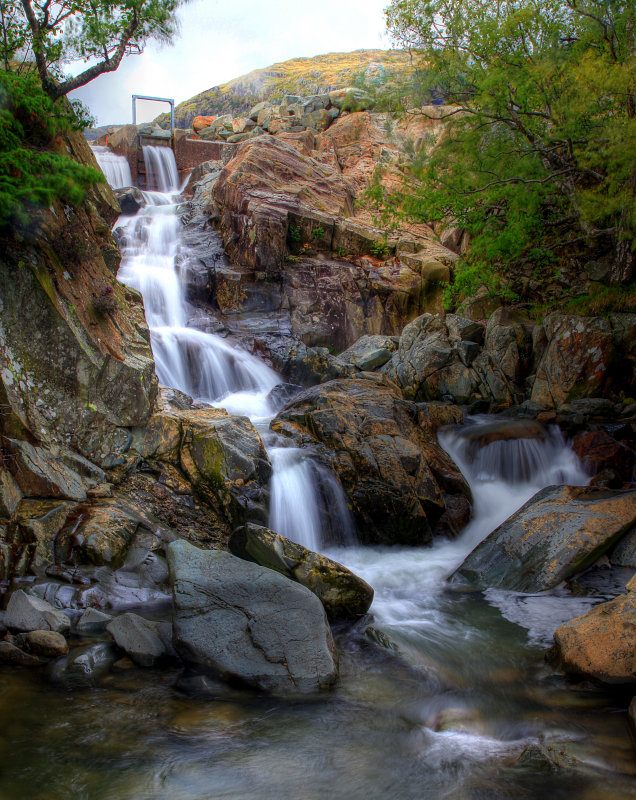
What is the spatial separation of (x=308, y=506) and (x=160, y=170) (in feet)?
89.1

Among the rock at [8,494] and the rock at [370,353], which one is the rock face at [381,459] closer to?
the rock at [370,353]

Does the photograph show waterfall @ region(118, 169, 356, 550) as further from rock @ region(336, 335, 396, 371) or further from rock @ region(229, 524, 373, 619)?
rock @ region(336, 335, 396, 371)

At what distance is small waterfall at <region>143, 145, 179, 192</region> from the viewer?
29.9m

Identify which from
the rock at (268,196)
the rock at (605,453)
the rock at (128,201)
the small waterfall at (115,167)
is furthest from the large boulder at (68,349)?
the small waterfall at (115,167)

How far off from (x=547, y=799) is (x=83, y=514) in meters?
5.34

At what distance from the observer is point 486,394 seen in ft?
44.6

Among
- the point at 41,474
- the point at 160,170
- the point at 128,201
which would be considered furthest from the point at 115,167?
the point at 41,474

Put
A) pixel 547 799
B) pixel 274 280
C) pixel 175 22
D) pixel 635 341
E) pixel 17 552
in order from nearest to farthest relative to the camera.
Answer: pixel 547 799
pixel 17 552
pixel 175 22
pixel 635 341
pixel 274 280

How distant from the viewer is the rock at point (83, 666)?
15.7ft

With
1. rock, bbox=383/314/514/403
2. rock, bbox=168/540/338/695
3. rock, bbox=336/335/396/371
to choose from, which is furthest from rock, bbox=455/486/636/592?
rock, bbox=336/335/396/371

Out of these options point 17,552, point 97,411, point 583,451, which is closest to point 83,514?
point 17,552

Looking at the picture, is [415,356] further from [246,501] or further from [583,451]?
[246,501]

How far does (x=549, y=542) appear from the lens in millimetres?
7512

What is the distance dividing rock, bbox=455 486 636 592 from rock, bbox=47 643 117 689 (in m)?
4.77
